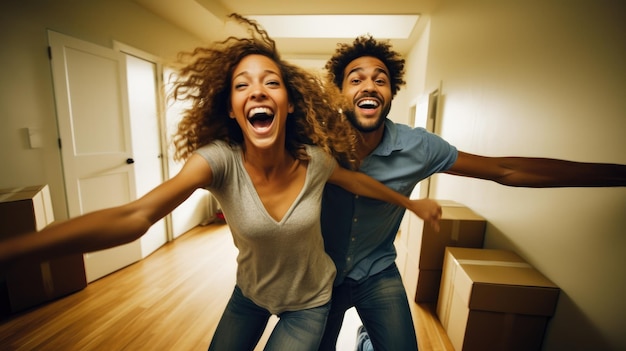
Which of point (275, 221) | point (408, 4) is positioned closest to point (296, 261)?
point (275, 221)

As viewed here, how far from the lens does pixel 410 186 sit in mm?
1149

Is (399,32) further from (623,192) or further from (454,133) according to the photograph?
(623,192)

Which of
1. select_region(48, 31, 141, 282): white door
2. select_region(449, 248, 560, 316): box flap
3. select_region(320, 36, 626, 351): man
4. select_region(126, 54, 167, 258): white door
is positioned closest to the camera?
select_region(320, 36, 626, 351): man

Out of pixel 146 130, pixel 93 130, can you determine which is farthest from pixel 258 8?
pixel 93 130

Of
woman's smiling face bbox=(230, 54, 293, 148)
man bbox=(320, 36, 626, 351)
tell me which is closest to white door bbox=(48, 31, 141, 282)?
woman's smiling face bbox=(230, 54, 293, 148)

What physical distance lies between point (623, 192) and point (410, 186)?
Result: 685 mm

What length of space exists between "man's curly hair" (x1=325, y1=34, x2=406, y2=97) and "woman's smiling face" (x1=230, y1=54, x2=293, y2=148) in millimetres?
406

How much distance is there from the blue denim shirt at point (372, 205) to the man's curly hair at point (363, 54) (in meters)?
0.42

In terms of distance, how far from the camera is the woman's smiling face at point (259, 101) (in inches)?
32.7

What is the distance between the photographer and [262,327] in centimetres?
95

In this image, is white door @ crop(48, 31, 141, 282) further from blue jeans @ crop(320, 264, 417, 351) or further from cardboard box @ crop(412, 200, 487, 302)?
cardboard box @ crop(412, 200, 487, 302)

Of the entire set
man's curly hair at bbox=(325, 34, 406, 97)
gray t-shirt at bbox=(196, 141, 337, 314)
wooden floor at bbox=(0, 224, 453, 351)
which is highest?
man's curly hair at bbox=(325, 34, 406, 97)

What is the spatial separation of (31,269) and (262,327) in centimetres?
215

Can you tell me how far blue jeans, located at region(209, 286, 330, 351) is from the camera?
31.3 inches
